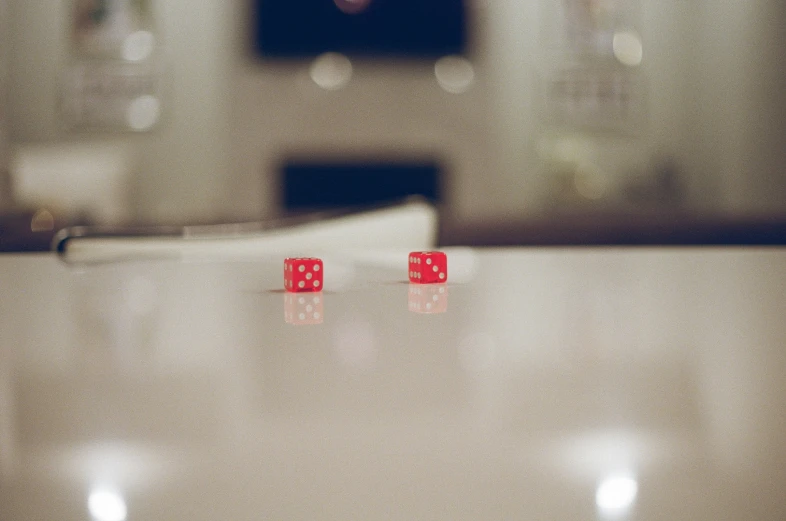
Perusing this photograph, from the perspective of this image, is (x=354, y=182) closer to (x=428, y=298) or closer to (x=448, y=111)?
(x=448, y=111)

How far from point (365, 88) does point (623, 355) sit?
15.0 feet

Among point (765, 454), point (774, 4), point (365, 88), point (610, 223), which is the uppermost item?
point (774, 4)

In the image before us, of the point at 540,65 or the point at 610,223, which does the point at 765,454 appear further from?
the point at 540,65

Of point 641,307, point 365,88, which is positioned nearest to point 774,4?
point 365,88

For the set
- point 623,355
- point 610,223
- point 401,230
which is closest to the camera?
point 623,355

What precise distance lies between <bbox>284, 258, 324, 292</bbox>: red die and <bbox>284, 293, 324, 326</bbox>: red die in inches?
0.6

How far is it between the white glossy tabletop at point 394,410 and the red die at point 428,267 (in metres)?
0.12

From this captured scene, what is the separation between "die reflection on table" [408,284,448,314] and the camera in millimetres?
744

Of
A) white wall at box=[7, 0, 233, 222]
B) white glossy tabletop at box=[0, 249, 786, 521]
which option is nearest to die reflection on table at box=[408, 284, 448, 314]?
white glossy tabletop at box=[0, 249, 786, 521]

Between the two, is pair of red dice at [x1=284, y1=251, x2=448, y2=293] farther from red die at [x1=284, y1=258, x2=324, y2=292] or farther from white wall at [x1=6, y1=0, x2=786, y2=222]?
white wall at [x1=6, y1=0, x2=786, y2=222]

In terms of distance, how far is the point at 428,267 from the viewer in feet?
3.00

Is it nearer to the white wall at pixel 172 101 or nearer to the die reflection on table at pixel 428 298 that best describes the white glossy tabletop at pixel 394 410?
the die reflection on table at pixel 428 298

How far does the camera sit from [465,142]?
191 inches

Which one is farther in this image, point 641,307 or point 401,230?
point 401,230
